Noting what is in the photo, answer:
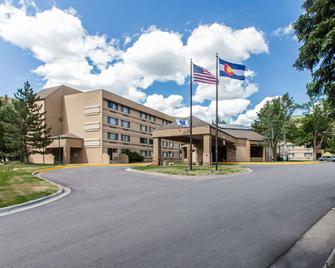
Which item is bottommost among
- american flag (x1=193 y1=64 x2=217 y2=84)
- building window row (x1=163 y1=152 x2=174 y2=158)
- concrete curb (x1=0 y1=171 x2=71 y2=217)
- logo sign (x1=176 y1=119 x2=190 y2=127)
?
concrete curb (x1=0 y1=171 x2=71 y2=217)

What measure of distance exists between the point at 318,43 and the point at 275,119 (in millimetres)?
42519

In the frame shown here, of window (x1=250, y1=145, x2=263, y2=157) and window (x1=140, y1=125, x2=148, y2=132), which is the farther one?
window (x1=140, y1=125, x2=148, y2=132)

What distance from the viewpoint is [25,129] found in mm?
39094

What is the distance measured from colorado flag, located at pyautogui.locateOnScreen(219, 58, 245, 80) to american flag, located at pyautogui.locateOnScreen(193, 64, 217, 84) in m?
0.99

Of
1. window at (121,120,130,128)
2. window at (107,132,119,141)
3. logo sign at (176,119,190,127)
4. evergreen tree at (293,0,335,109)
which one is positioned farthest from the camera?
window at (121,120,130,128)

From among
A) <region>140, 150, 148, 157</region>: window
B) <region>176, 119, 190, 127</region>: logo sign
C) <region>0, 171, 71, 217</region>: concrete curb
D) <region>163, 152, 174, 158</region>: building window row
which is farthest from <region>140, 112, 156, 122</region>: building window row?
<region>0, 171, 71, 217</region>: concrete curb

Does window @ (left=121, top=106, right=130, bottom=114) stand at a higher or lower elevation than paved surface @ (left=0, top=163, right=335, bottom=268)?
higher

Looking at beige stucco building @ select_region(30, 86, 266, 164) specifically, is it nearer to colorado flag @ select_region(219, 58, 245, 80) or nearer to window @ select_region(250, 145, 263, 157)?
window @ select_region(250, 145, 263, 157)

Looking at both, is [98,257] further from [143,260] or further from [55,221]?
[55,221]

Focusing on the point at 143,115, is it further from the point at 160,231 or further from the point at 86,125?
the point at 160,231

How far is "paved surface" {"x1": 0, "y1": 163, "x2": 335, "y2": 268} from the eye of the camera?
468cm

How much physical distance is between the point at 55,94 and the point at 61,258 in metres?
48.3

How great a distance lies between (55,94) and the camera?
4847 cm

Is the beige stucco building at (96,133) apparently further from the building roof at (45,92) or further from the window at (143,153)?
the window at (143,153)
